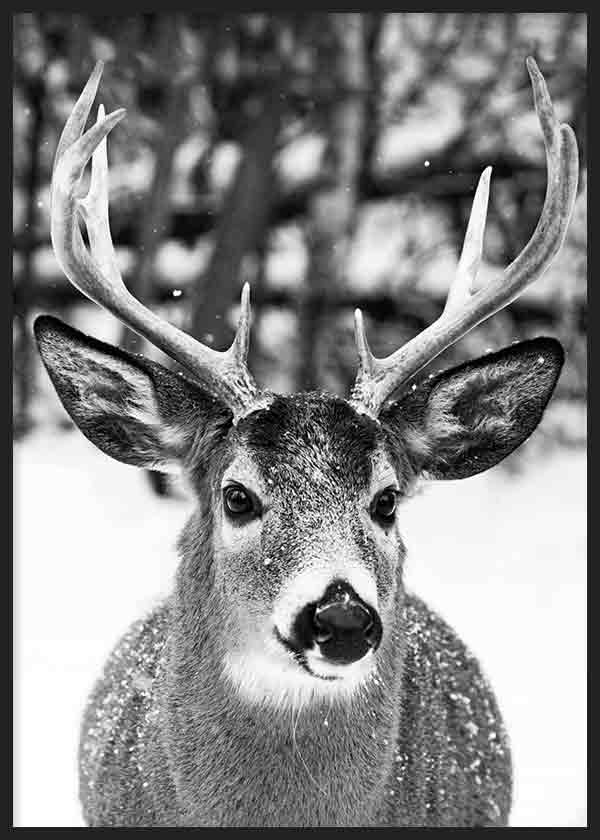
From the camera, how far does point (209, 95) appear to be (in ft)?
23.8

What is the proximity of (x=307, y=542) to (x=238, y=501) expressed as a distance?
28cm

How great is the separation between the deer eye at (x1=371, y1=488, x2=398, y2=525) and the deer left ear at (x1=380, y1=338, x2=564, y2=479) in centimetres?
25

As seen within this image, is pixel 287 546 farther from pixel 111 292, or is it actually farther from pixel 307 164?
pixel 307 164

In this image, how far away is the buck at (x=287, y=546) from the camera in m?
2.79

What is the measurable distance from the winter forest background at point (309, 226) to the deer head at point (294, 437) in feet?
10.3

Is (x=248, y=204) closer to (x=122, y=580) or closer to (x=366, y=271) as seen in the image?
(x=366, y=271)

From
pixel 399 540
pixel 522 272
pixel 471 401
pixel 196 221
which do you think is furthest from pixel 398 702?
pixel 196 221

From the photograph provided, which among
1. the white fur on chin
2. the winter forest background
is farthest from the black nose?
the winter forest background

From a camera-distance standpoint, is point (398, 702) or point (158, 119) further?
point (158, 119)

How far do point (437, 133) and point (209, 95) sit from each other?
145cm

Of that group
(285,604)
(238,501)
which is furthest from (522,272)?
(285,604)

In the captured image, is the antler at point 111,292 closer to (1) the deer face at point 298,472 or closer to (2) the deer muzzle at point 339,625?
(1) the deer face at point 298,472

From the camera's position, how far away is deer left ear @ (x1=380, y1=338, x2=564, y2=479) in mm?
3223

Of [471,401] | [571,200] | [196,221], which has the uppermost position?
[196,221]
